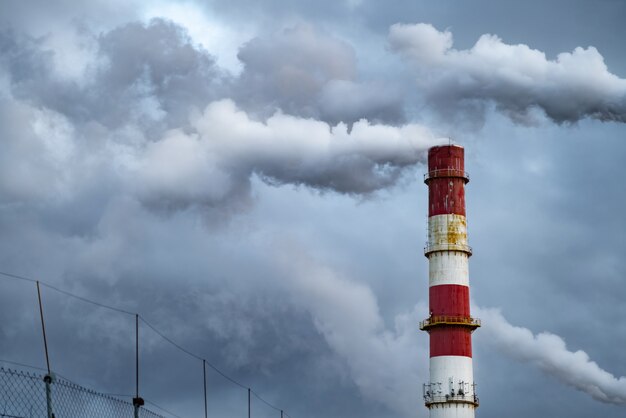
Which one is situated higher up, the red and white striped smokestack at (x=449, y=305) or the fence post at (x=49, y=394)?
the red and white striped smokestack at (x=449, y=305)

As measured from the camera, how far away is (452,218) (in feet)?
251

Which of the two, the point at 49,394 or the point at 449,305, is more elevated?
the point at 449,305

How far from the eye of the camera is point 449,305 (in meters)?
74.8

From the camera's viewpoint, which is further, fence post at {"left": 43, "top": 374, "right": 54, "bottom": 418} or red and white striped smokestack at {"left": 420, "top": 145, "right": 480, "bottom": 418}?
red and white striped smokestack at {"left": 420, "top": 145, "right": 480, "bottom": 418}

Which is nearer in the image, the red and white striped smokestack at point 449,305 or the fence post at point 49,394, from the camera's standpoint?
the fence post at point 49,394

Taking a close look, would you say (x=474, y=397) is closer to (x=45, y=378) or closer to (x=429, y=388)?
(x=429, y=388)

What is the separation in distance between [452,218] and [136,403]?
45.0 m

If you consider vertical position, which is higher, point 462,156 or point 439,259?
point 462,156

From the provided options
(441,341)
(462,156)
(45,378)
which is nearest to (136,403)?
(45,378)

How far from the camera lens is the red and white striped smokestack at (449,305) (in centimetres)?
7412

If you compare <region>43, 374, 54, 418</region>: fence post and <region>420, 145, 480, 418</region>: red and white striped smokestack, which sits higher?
<region>420, 145, 480, 418</region>: red and white striped smokestack

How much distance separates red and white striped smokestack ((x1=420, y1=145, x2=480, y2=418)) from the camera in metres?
74.1

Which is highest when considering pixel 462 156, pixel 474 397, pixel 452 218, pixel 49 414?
pixel 462 156

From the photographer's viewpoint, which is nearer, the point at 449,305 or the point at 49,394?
the point at 49,394
